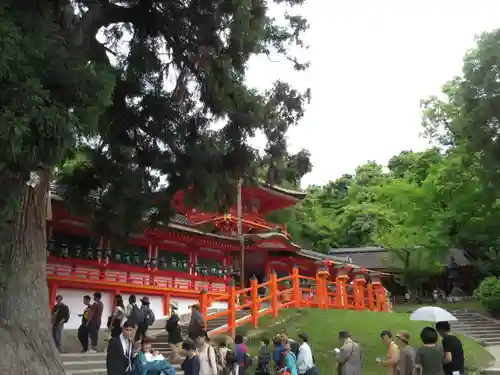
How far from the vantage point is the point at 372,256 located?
1614 inches

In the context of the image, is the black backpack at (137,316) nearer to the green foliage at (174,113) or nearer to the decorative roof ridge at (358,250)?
the green foliage at (174,113)

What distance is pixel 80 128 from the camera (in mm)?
7281

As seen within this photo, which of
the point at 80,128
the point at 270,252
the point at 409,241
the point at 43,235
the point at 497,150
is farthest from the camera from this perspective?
the point at 409,241

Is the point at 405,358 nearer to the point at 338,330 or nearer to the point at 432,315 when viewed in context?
the point at 432,315

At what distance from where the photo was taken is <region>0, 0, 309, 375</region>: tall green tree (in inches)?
→ 279

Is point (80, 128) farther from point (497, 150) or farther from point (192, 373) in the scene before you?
point (497, 150)

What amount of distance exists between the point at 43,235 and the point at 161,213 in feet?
10.7

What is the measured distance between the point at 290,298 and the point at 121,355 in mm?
12566

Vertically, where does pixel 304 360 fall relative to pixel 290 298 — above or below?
below

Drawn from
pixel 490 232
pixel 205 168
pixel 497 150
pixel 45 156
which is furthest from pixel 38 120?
pixel 490 232

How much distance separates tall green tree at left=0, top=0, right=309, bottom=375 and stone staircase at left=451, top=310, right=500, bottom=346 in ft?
47.2

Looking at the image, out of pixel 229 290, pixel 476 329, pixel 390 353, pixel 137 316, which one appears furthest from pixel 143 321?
pixel 476 329

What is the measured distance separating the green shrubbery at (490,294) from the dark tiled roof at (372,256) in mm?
10724

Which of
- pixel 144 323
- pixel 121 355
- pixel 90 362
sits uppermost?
pixel 144 323
